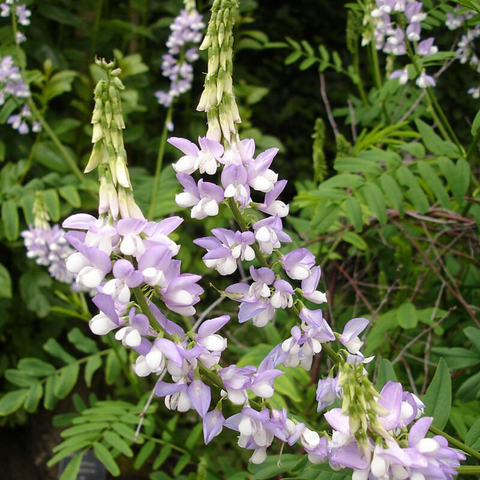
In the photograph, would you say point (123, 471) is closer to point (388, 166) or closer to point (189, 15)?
point (388, 166)

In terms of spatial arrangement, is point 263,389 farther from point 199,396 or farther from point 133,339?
A: point 133,339

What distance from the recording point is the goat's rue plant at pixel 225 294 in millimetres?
674

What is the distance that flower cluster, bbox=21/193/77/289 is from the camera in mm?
1987

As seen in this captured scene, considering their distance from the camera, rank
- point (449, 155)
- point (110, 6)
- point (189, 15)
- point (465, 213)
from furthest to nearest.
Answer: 1. point (110, 6)
2. point (189, 15)
3. point (465, 213)
4. point (449, 155)

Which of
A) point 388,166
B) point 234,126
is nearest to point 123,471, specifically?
point 388,166

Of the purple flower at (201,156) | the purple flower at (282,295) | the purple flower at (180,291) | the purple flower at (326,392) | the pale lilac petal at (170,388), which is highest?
the purple flower at (201,156)

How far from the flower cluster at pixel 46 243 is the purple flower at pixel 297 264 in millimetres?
1320

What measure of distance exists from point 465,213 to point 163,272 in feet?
4.10

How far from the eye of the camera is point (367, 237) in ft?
6.79

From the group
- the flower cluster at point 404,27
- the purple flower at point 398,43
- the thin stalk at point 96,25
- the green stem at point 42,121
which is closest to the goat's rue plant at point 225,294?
the flower cluster at point 404,27

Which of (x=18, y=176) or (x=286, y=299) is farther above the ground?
(x=286, y=299)

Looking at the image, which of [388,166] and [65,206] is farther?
[65,206]

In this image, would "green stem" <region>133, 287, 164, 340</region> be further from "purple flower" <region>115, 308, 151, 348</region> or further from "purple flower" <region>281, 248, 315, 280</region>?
"purple flower" <region>281, 248, 315, 280</region>

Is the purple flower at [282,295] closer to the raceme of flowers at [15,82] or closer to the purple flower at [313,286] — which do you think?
the purple flower at [313,286]
